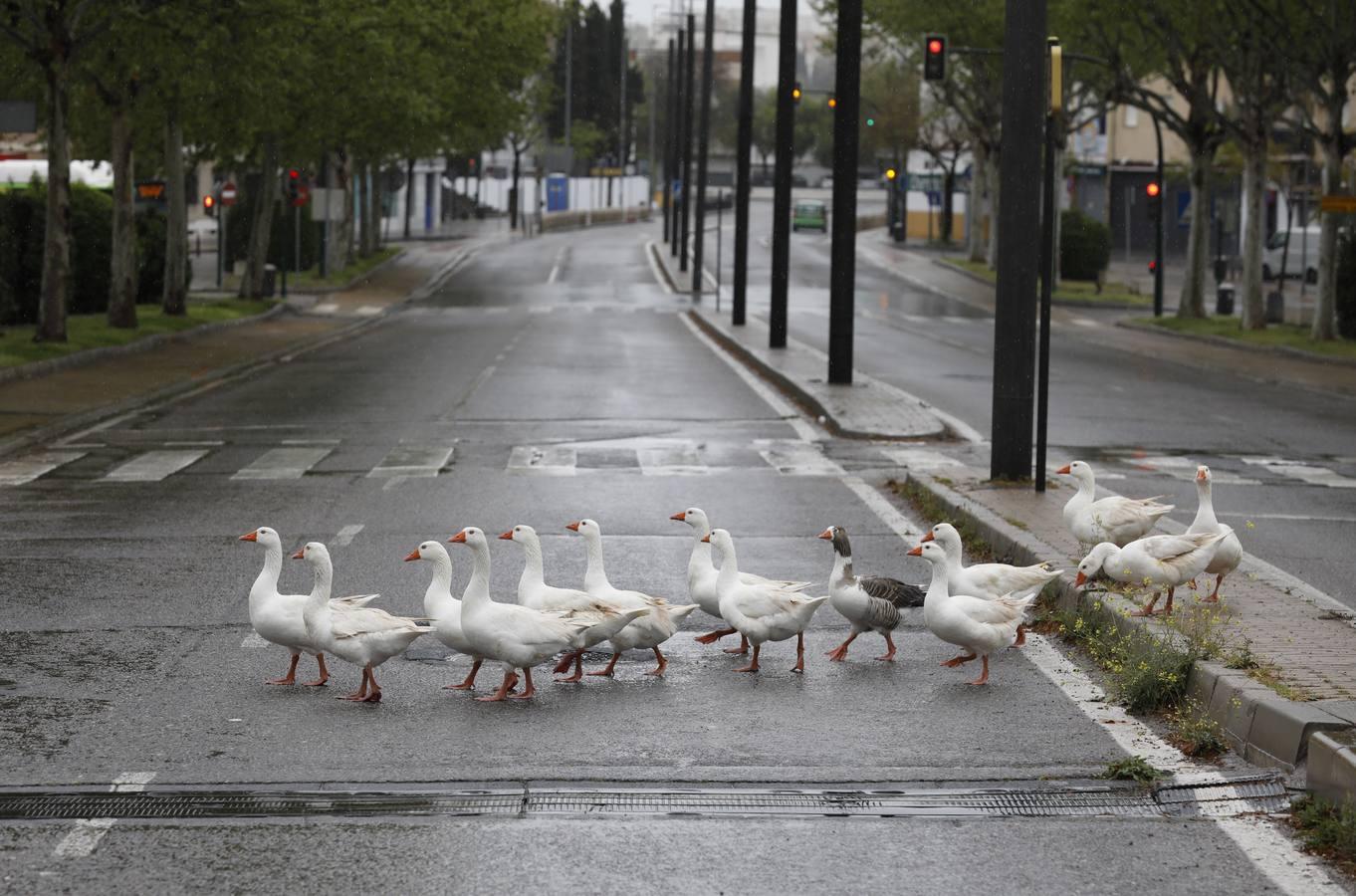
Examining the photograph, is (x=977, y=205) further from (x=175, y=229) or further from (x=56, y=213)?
(x=56, y=213)

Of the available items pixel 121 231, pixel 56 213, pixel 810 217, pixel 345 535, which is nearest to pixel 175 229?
pixel 121 231

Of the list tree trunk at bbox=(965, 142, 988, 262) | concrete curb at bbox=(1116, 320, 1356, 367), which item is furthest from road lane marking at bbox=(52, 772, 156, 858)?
tree trunk at bbox=(965, 142, 988, 262)

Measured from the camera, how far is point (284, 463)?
1864 cm

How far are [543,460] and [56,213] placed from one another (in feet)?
49.6

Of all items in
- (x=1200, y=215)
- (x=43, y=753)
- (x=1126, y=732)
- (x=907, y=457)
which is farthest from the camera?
(x=1200, y=215)

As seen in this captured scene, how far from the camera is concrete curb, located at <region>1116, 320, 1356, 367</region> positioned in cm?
3659

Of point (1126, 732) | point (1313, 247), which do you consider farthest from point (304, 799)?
point (1313, 247)

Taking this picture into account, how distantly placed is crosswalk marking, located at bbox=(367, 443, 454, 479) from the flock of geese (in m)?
8.09

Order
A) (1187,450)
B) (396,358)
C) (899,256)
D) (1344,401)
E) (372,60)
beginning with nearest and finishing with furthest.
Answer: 1. (1187,450)
2. (1344,401)
3. (396,358)
4. (372,60)
5. (899,256)

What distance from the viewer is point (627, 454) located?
19.5 meters

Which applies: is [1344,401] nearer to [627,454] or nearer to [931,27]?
[627,454]

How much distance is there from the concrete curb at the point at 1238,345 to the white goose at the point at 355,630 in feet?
99.2

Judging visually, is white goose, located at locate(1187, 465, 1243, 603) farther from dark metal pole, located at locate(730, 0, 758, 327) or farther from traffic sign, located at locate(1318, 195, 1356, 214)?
dark metal pole, located at locate(730, 0, 758, 327)

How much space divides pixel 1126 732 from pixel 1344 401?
21928 mm
